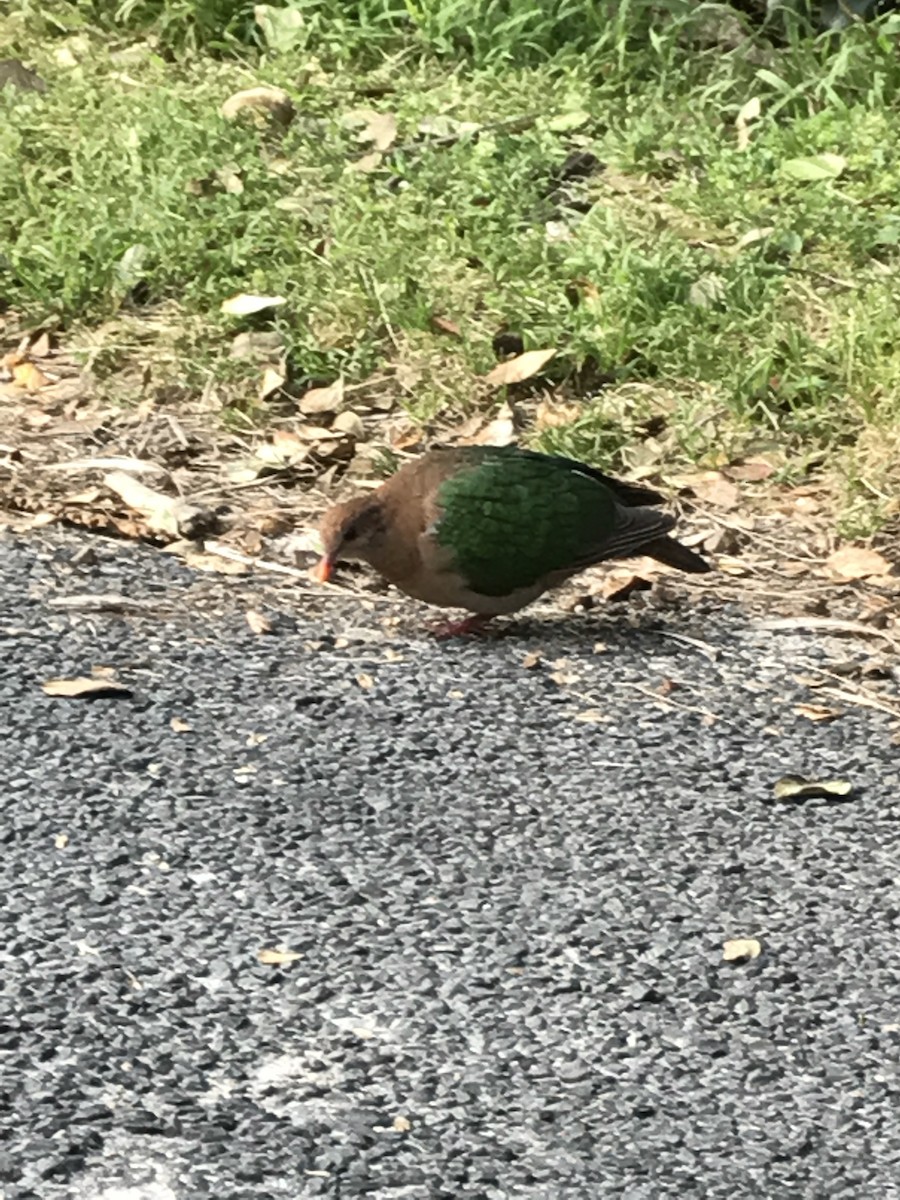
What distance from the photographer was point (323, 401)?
5457mm

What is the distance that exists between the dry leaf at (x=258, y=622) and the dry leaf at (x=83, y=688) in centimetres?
37

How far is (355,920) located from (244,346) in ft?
8.71

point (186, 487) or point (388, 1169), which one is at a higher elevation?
point (388, 1169)

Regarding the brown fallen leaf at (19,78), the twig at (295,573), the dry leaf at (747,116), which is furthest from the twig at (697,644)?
the brown fallen leaf at (19,78)

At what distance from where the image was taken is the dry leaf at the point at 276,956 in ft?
10.5

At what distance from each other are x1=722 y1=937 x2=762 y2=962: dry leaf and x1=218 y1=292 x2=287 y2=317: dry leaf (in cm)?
297

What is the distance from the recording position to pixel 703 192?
21.0 ft

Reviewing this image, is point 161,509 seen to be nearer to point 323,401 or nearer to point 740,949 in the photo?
point 323,401

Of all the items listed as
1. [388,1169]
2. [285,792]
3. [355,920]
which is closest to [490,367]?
[285,792]

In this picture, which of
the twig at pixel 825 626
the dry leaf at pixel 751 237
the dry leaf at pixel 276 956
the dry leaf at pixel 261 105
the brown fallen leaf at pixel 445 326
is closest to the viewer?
the dry leaf at pixel 276 956

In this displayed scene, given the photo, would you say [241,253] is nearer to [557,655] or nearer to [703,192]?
[703,192]

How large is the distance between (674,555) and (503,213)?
212cm

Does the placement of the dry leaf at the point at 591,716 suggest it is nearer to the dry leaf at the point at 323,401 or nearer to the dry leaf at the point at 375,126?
the dry leaf at the point at 323,401

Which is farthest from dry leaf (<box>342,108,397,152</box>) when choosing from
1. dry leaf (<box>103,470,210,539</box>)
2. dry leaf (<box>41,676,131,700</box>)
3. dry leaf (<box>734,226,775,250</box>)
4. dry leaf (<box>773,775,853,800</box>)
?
dry leaf (<box>773,775,853,800</box>)
